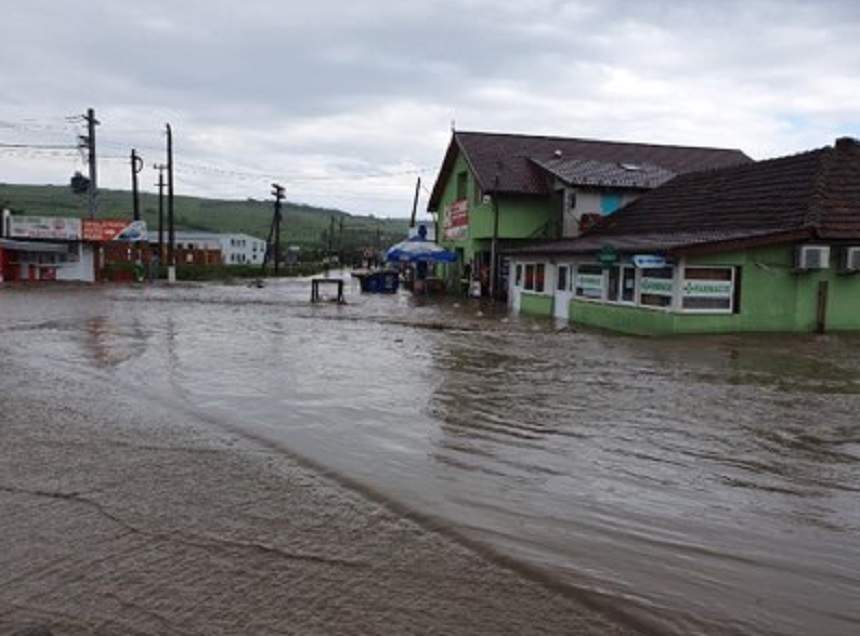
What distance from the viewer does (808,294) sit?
22.5 m

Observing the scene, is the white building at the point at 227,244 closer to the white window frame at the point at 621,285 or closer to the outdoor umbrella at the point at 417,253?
the outdoor umbrella at the point at 417,253

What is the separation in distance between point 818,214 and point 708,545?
18.4 m

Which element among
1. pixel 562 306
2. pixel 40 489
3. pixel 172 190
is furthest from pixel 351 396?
pixel 172 190

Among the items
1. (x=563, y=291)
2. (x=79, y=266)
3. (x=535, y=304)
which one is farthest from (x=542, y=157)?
(x=79, y=266)

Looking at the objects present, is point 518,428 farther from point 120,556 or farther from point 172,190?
point 172,190

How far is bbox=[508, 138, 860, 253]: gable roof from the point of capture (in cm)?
2189

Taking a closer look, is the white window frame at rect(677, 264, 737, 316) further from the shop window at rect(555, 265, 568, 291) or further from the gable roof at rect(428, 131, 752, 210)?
the gable roof at rect(428, 131, 752, 210)

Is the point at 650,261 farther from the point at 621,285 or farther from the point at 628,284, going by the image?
the point at 621,285

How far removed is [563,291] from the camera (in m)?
29.9

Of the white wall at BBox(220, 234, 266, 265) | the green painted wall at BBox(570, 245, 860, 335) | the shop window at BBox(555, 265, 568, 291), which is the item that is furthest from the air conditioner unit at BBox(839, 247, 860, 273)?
the white wall at BBox(220, 234, 266, 265)

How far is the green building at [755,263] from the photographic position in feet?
70.7

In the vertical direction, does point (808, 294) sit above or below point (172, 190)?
below

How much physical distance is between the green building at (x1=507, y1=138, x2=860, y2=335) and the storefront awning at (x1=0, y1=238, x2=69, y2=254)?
36148mm

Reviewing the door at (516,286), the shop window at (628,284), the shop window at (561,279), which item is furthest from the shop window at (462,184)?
the shop window at (628,284)
